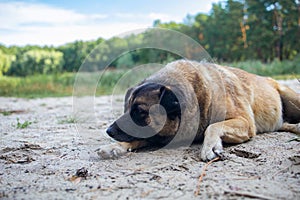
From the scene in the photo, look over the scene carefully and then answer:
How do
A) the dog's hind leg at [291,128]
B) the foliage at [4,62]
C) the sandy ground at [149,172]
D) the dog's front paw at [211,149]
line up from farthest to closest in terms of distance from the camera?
1. the foliage at [4,62]
2. the dog's hind leg at [291,128]
3. the dog's front paw at [211,149]
4. the sandy ground at [149,172]

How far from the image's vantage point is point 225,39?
3781cm

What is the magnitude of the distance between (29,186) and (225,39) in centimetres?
3740

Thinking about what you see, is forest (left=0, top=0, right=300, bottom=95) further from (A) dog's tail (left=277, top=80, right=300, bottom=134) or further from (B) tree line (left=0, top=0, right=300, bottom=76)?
(A) dog's tail (left=277, top=80, right=300, bottom=134)

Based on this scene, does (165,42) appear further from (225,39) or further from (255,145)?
(225,39)

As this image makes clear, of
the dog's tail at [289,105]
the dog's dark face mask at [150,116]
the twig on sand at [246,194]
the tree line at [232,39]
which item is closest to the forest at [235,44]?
the tree line at [232,39]

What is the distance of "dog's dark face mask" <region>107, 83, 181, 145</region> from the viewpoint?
3.39 m

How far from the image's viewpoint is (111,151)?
3.32 m

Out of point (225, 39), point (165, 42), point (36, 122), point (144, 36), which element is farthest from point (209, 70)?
point (225, 39)

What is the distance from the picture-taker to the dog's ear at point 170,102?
340 centimetres

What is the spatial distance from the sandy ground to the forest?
958 centimetres

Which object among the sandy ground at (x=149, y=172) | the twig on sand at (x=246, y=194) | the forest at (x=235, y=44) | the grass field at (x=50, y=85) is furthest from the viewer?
the forest at (x=235, y=44)

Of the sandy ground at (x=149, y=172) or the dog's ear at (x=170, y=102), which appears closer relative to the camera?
the sandy ground at (x=149, y=172)

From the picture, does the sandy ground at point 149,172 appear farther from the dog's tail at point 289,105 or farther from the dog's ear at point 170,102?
the dog's tail at point 289,105

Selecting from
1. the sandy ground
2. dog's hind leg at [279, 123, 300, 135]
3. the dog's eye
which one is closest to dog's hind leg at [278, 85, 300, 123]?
dog's hind leg at [279, 123, 300, 135]
